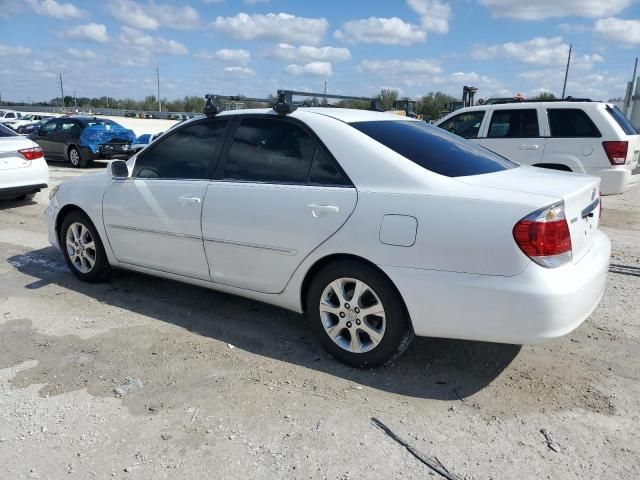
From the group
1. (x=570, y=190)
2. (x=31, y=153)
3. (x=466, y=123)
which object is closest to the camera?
(x=570, y=190)

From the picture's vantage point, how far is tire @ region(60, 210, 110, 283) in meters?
4.92

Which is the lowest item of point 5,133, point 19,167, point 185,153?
point 19,167

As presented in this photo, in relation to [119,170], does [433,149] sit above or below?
above

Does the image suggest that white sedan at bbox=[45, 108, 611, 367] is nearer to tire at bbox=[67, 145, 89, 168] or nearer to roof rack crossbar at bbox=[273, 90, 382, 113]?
roof rack crossbar at bbox=[273, 90, 382, 113]

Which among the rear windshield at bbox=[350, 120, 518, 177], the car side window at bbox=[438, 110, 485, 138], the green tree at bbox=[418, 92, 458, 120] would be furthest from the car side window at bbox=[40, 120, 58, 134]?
the green tree at bbox=[418, 92, 458, 120]

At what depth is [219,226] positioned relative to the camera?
3.86m

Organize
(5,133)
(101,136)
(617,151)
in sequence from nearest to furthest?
(617,151), (5,133), (101,136)

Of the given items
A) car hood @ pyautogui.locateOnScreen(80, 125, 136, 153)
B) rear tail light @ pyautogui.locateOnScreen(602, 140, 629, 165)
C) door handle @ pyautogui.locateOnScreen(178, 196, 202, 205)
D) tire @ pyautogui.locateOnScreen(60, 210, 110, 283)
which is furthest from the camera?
car hood @ pyautogui.locateOnScreen(80, 125, 136, 153)

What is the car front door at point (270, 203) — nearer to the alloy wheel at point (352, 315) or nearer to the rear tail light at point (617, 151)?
the alloy wheel at point (352, 315)

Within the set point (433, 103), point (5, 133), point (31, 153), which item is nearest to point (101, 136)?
point (5, 133)

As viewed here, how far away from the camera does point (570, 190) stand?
3.06 meters

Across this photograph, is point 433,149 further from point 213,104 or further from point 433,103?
point 433,103

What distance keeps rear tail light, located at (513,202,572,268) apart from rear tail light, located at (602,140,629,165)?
19.4 feet

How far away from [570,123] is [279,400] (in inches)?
282
